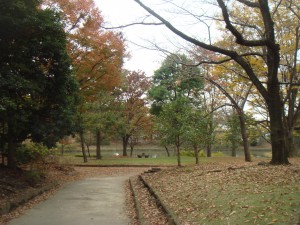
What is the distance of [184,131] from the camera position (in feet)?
57.3

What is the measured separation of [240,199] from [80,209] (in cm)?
440

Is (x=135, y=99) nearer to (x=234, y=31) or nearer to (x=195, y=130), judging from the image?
(x=195, y=130)

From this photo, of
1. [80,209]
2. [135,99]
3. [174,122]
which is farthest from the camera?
[135,99]

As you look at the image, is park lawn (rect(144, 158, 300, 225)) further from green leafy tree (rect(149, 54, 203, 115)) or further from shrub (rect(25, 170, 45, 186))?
green leafy tree (rect(149, 54, 203, 115))

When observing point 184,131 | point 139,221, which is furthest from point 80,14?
point 139,221

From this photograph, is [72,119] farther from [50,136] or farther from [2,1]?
[2,1]

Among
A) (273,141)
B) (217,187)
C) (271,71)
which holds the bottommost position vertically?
(217,187)

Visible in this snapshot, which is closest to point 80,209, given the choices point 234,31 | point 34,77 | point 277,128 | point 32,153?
point 34,77

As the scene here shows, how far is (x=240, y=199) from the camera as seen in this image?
6.79 metres

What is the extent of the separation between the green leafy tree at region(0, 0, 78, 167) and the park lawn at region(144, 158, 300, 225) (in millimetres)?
5370

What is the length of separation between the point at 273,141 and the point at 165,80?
22.3m

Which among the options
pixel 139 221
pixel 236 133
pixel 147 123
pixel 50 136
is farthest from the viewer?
pixel 147 123

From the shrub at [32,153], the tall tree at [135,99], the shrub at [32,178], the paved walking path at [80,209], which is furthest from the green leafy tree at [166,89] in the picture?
the paved walking path at [80,209]

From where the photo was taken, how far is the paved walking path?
7477mm
